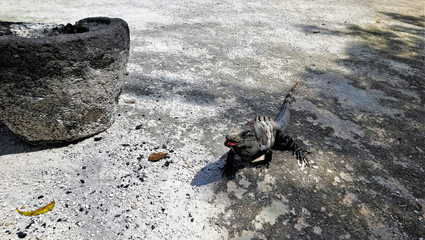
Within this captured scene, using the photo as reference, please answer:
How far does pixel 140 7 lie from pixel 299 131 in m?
5.68

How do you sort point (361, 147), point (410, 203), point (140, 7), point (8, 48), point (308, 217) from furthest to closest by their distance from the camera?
point (140, 7) < point (361, 147) < point (410, 203) < point (308, 217) < point (8, 48)

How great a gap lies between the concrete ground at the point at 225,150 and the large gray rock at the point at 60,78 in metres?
0.27

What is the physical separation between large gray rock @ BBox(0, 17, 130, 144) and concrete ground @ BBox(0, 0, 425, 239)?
0.88 ft

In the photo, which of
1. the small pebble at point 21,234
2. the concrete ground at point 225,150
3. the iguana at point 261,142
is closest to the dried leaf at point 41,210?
the concrete ground at point 225,150

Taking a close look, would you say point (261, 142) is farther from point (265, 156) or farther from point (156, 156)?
point (156, 156)

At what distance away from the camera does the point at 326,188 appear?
8.70 feet

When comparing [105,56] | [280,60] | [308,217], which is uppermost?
[105,56]

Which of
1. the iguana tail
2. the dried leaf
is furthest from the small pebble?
the iguana tail

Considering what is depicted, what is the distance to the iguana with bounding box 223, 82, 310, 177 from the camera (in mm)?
2500

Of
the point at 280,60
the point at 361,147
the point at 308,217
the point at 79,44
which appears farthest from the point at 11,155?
the point at 280,60

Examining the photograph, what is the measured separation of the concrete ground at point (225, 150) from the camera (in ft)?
7.50

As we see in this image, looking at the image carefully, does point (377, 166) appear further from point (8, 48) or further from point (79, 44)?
point (8, 48)

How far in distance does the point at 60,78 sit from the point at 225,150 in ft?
5.53

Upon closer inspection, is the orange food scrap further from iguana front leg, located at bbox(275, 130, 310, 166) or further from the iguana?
iguana front leg, located at bbox(275, 130, 310, 166)
